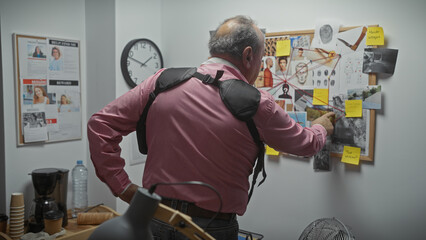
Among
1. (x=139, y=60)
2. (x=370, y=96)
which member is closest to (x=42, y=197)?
(x=139, y=60)

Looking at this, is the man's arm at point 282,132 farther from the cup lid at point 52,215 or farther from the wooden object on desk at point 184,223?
the cup lid at point 52,215

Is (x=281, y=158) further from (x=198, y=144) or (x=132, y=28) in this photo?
(x=132, y=28)

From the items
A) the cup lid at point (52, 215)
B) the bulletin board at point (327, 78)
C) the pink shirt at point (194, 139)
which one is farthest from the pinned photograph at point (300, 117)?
the cup lid at point (52, 215)

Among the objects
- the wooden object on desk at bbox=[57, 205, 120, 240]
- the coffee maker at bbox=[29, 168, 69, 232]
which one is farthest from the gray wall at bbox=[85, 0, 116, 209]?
the coffee maker at bbox=[29, 168, 69, 232]

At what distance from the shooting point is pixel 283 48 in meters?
2.02

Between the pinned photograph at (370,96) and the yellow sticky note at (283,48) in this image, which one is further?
the yellow sticky note at (283,48)

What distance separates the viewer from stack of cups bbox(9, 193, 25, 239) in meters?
1.97

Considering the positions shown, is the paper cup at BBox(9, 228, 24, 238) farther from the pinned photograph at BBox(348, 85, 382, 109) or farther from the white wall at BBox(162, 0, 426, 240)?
the pinned photograph at BBox(348, 85, 382, 109)

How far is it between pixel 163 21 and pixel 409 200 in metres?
1.95

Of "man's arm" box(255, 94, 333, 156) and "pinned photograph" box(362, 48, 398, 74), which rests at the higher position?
"pinned photograph" box(362, 48, 398, 74)

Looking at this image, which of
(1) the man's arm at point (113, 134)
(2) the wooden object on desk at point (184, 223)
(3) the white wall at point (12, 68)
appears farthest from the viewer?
(3) the white wall at point (12, 68)

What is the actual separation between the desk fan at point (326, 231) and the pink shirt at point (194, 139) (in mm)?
523

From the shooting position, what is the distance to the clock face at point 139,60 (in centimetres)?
239

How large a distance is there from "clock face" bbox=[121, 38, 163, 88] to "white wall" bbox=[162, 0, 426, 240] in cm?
60
